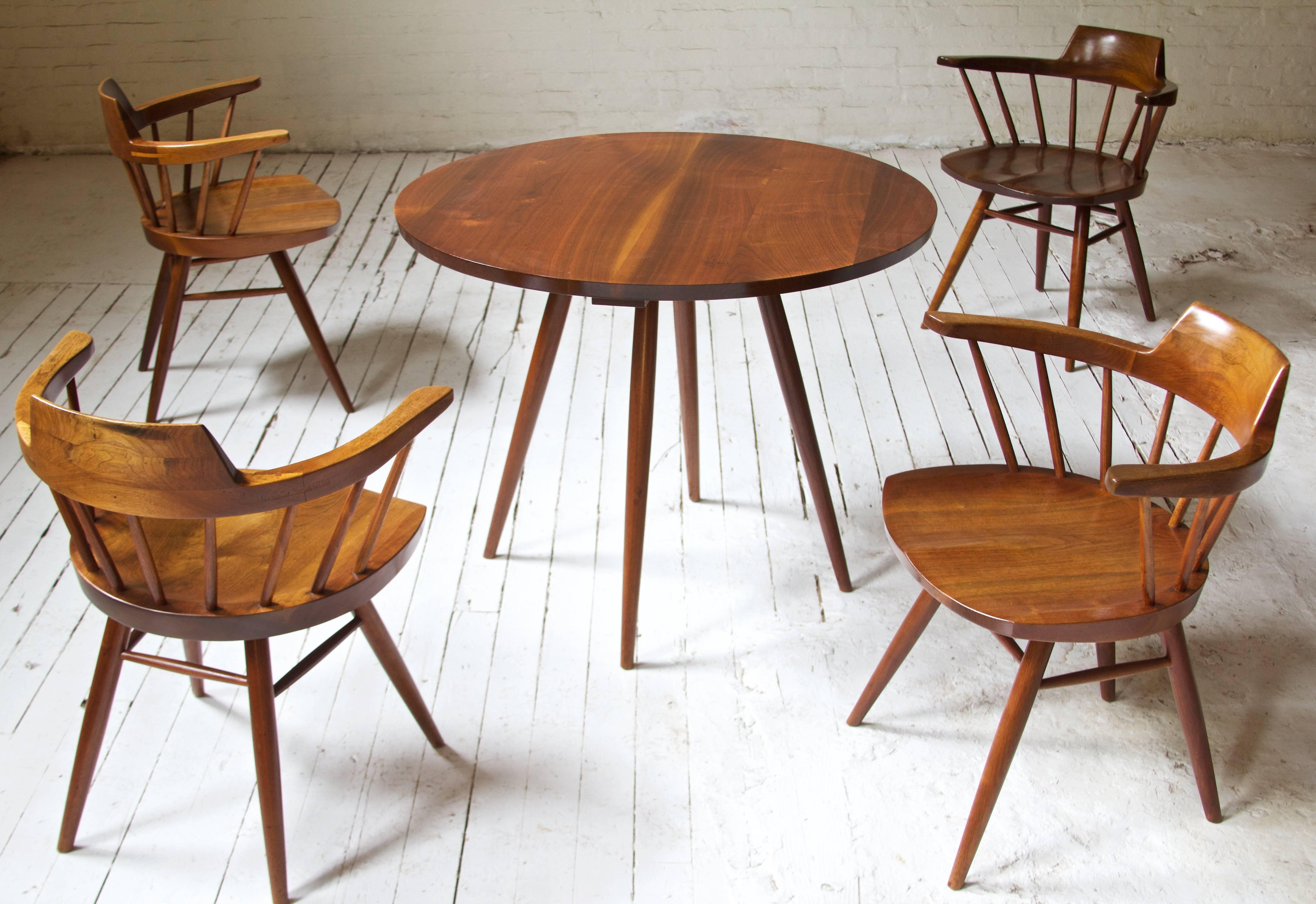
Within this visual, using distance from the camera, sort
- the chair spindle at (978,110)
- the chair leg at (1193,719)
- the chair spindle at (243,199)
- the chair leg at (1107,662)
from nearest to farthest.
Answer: the chair leg at (1193,719), the chair leg at (1107,662), the chair spindle at (243,199), the chair spindle at (978,110)

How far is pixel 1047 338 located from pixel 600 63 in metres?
3.33

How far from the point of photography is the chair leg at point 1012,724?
1308 millimetres

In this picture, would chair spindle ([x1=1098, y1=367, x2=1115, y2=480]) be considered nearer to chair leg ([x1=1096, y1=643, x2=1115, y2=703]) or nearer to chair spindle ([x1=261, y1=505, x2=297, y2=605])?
chair leg ([x1=1096, y1=643, x2=1115, y2=703])

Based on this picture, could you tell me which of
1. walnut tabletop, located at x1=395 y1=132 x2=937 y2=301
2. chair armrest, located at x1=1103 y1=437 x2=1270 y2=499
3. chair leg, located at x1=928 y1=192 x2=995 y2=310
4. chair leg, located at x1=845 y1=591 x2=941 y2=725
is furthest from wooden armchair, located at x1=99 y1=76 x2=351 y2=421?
chair armrest, located at x1=1103 y1=437 x2=1270 y2=499

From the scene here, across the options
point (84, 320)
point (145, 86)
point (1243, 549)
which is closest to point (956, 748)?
point (1243, 549)

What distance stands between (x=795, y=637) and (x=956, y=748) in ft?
1.15

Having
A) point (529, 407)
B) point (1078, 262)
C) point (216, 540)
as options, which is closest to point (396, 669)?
point (216, 540)

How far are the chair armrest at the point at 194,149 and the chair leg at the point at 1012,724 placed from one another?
187 centimetres

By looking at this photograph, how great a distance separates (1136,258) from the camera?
2.88 metres

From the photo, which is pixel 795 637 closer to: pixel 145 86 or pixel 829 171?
pixel 829 171

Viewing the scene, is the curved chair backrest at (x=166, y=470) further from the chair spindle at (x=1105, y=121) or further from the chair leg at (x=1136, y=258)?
the chair spindle at (x=1105, y=121)

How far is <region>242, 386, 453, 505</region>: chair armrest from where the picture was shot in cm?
110

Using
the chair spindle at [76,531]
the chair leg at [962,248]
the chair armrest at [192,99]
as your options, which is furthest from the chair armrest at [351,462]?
the chair leg at [962,248]

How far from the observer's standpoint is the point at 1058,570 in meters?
1.35
